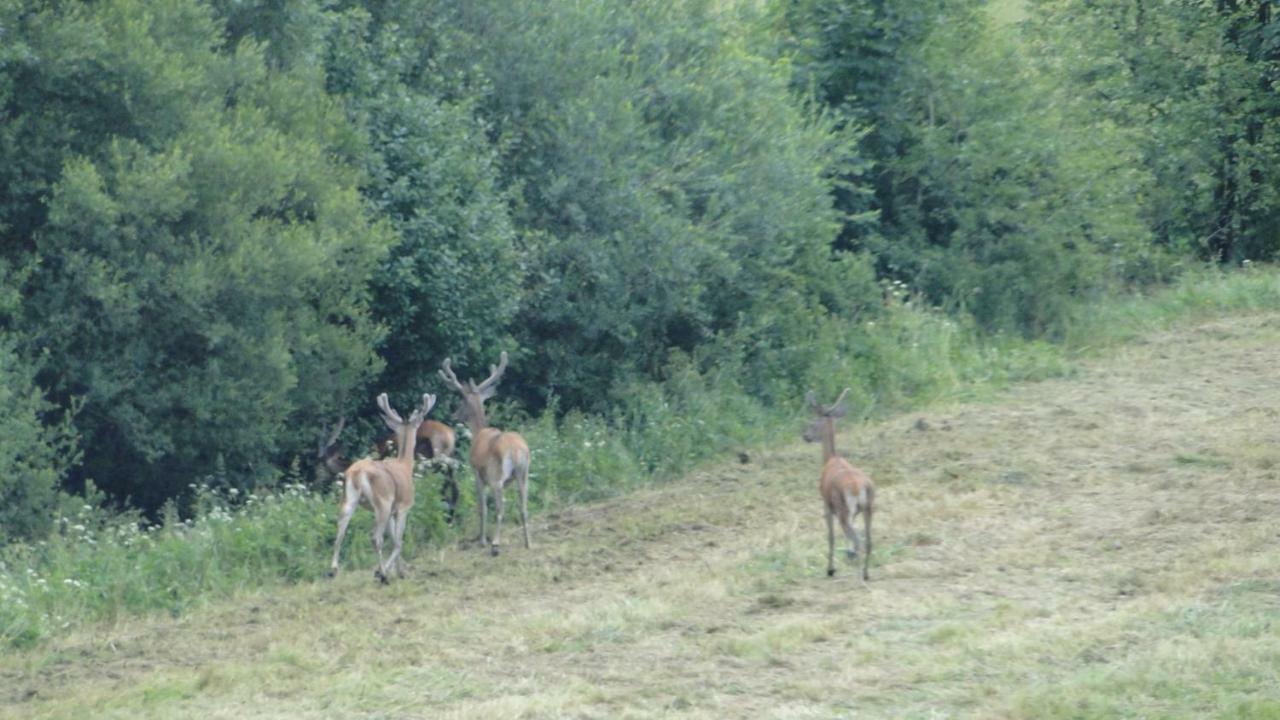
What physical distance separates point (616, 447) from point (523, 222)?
2929mm

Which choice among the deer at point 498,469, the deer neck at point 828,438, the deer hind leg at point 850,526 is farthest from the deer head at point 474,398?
the deer hind leg at point 850,526

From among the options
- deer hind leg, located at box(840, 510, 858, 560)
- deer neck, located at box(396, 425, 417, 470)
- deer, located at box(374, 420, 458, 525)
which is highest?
deer neck, located at box(396, 425, 417, 470)

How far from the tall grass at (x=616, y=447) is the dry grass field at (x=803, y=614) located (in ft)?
1.43

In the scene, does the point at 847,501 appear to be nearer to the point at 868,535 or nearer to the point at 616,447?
the point at 868,535

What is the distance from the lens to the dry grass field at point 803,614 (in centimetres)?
910

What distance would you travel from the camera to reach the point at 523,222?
58.2 ft

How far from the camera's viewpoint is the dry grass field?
29.9 ft

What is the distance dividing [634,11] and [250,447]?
7080 millimetres

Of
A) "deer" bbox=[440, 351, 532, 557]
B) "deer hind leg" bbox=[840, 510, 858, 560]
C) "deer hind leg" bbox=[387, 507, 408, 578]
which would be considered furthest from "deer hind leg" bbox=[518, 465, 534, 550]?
"deer hind leg" bbox=[840, 510, 858, 560]

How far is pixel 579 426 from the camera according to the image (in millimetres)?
16594

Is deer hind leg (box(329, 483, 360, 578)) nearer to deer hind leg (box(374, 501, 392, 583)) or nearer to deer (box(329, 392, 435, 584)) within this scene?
deer (box(329, 392, 435, 584))

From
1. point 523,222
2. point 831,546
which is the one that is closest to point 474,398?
point 523,222

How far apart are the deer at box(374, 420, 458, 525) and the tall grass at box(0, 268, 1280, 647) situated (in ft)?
0.49

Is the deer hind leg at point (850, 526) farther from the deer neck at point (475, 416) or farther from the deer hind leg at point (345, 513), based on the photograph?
the deer neck at point (475, 416)
